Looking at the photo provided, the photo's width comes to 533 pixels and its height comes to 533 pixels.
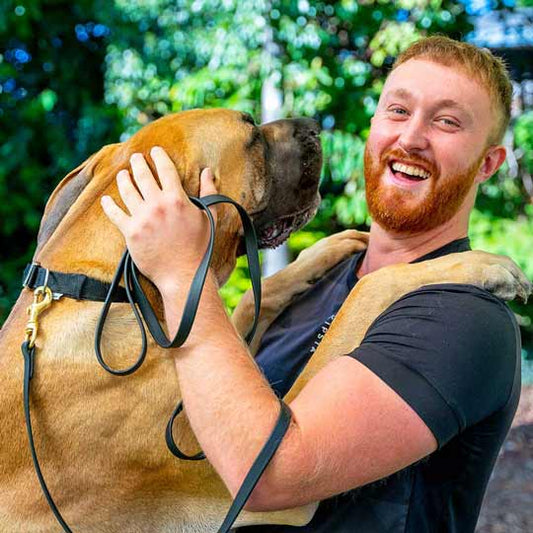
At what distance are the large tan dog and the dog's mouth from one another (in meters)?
0.19

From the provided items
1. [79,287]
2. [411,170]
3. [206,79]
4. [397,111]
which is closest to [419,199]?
[411,170]

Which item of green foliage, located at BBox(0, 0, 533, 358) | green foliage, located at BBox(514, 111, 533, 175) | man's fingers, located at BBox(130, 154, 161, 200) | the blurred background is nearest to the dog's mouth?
man's fingers, located at BBox(130, 154, 161, 200)

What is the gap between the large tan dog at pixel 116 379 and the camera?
202 centimetres

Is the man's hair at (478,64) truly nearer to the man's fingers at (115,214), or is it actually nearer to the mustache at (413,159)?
the mustache at (413,159)

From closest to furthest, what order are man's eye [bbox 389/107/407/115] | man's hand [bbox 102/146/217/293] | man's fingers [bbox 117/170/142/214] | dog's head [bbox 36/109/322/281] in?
man's hand [bbox 102/146/217/293] < man's fingers [bbox 117/170/142/214] < dog's head [bbox 36/109/322/281] < man's eye [bbox 389/107/407/115]

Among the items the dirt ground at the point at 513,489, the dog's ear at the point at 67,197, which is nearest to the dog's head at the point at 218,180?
the dog's ear at the point at 67,197

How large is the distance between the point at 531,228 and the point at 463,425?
24.5 feet

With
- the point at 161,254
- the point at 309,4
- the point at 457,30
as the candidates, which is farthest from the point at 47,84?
the point at 161,254

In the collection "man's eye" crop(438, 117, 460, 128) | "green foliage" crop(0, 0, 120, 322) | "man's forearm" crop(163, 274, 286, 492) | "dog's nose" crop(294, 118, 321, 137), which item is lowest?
"green foliage" crop(0, 0, 120, 322)

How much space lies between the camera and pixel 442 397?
161 cm

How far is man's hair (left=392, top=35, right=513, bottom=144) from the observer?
2.20m

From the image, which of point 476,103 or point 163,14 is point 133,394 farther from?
point 163,14

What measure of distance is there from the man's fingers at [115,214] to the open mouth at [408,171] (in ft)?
2.89

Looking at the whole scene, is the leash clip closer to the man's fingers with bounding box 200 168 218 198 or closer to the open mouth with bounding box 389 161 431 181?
the man's fingers with bounding box 200 168 218 198
